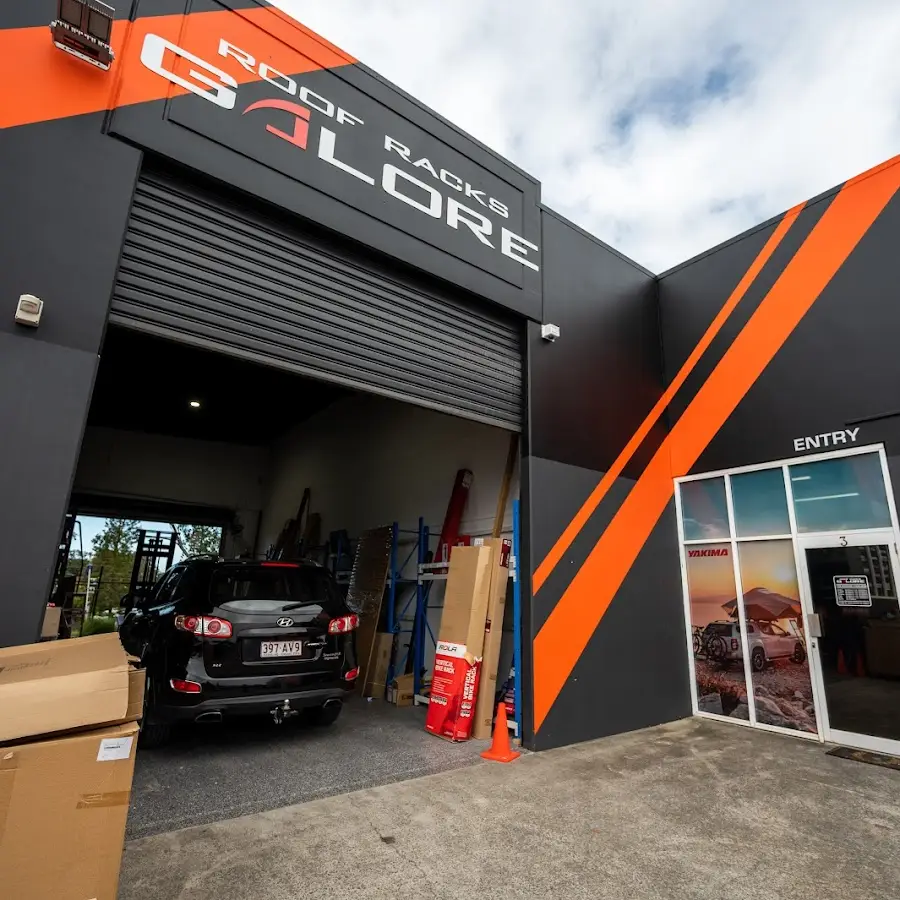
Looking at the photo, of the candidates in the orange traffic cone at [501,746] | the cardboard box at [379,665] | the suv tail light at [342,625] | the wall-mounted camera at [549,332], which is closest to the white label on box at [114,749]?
the suv tail light at [342,625]

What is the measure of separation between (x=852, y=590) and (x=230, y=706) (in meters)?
5.13

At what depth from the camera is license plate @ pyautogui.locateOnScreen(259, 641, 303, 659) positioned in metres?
3.74

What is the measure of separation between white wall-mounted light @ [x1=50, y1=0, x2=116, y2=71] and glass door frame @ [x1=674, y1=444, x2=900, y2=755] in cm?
607

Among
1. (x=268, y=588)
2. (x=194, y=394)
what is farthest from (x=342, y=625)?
(x=194, y=394)

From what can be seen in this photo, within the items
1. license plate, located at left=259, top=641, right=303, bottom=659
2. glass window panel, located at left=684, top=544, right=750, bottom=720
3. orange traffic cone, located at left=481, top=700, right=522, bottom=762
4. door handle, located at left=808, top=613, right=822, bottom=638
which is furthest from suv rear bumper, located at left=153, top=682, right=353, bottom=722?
door handle, located at left=808, top=613, right=822, bottom=638

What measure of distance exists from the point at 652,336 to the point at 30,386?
5.93 meters

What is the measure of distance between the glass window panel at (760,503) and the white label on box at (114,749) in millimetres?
5539

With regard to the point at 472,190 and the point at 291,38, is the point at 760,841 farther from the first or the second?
the point at 291,38

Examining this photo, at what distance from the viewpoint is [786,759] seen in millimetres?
4129

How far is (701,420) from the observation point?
5.95 meters

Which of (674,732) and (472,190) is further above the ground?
(472,190)

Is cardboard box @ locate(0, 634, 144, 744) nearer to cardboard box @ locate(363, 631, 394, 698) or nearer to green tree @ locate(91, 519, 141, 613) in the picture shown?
cardboard box @ locate(363, 631, 394, 698)

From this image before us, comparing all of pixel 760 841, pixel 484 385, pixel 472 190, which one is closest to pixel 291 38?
pixel 472 190

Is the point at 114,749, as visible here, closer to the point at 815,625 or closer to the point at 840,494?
the point at 815,625
